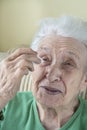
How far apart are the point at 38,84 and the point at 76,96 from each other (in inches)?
9.0

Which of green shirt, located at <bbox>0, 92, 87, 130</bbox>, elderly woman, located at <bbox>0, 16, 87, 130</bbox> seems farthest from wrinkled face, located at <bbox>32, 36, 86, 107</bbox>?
green shirt, located at <bbox>0, 92, 87, 130</bbox>

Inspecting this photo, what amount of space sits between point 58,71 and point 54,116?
0.25 meters

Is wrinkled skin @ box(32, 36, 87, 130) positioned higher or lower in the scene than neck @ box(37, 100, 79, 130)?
higher

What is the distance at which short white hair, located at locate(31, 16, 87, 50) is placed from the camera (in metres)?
1.39

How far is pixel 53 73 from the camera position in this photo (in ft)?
4.26

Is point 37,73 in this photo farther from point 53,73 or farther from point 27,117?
point 27,117

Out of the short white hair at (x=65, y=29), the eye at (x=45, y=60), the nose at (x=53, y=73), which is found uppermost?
the short white hair at (x=65, y=29)

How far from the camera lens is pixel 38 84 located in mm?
1329

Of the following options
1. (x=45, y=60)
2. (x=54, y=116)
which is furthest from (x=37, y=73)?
(x=54, y=116)

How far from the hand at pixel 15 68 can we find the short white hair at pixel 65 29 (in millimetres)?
198

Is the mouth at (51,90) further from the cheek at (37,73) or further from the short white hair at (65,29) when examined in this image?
the short white hair at (65,29)

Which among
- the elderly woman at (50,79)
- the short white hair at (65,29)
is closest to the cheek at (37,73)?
the elderly woman at (50,79)

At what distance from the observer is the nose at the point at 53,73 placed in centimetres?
129

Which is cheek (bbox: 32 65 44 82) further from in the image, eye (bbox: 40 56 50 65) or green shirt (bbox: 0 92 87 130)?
green shirt (bbox: 0 92 87 130)
